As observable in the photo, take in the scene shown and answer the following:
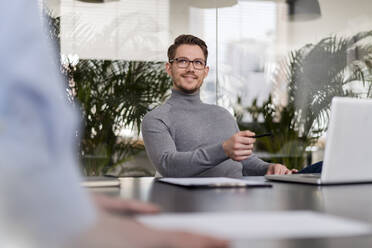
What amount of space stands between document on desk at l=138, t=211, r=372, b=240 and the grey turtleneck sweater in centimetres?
139

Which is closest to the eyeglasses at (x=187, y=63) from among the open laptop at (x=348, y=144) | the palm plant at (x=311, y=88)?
the open laptop at (x=348, y=144)

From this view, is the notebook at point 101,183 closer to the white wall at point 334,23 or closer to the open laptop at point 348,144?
the open laptop at point 348,144

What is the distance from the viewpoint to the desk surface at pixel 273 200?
2.72ft

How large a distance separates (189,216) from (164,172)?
1666 mm

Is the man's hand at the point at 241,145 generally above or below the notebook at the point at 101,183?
above

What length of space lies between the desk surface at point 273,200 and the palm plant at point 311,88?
3.60 meters

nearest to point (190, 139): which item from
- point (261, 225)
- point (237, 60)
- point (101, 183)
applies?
point (101, 183)

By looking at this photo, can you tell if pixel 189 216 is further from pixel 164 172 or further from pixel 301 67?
pixel 301 67

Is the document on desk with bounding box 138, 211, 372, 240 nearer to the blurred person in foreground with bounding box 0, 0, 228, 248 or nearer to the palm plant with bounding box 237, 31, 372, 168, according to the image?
the blurred person in foreground with bounding box 0, 0, 228, 248

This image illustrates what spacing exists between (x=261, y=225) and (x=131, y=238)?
0.36 metres

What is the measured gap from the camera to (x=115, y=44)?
5.11m

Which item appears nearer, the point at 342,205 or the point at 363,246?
the point at 363,246

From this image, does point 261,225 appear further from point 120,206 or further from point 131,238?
point 131,238

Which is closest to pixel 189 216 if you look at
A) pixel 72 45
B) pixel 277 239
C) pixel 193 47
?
pixel 277 239
